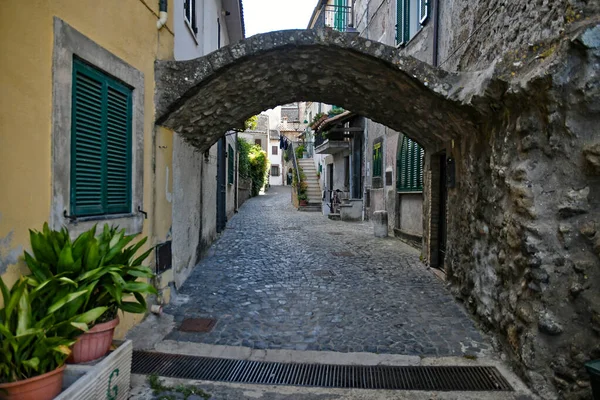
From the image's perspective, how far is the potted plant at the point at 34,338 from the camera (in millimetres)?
1942

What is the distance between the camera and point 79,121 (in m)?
3.29

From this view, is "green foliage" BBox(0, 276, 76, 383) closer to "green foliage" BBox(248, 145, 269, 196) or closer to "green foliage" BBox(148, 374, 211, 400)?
"green foliage" BBox(148, 374, 211, 400)

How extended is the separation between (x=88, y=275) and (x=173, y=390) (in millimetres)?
1272

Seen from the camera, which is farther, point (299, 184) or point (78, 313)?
point (299, 184)

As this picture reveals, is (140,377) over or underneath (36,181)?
underneath

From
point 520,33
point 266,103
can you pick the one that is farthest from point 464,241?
point 266,103

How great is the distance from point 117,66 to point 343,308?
3657 mm

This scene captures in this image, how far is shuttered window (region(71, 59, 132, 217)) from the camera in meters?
3.26

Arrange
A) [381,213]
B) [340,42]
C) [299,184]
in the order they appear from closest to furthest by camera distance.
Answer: [340,42] → [381,213] → [299,184]

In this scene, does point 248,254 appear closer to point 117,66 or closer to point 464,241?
point 464,241

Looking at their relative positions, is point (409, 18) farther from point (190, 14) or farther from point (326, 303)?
point (326, 303)

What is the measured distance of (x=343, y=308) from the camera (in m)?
4.94

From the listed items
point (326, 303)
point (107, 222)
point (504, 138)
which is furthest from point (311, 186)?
point (107, 222)

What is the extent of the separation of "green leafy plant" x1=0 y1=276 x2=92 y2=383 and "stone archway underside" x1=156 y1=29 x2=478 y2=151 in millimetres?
2950
